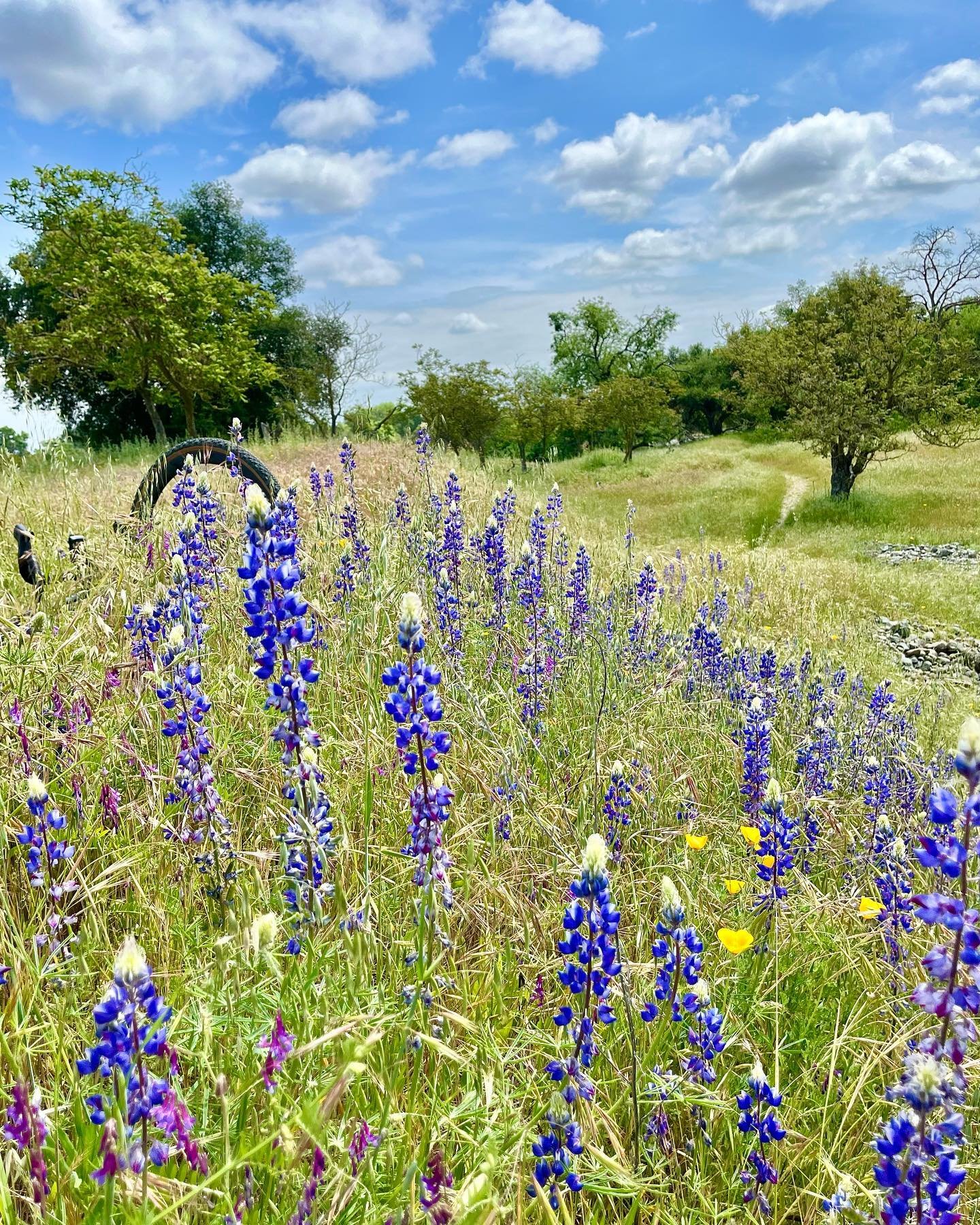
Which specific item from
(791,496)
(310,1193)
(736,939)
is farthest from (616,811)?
(791,496)

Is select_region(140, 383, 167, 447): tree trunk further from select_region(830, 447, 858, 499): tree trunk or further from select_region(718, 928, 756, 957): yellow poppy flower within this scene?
select_region(718, 928, 756, 957): yellow poppy flower

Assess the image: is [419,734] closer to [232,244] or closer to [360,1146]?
[360,1146]

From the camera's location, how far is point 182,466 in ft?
21.0

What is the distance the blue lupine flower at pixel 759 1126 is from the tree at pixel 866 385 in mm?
22460

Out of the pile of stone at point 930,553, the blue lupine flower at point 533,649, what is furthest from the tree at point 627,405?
the blue lupine flower at point 533,649

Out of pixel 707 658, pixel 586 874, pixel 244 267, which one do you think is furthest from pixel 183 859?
pixel 244 267

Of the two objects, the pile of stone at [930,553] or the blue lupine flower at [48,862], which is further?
the pile of stone at [930,553]

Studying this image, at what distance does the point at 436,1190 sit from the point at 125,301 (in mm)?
32329

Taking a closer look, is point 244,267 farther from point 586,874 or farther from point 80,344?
point 586,874

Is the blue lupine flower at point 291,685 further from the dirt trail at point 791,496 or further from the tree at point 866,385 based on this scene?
the tree at point 866,385

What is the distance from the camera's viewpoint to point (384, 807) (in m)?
2.91

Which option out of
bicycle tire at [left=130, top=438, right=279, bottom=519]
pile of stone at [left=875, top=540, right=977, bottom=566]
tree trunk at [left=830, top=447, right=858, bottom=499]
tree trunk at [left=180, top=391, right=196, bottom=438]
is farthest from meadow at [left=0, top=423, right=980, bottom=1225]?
tree trunk at [left=180, top=391, right=196, bottom=438]

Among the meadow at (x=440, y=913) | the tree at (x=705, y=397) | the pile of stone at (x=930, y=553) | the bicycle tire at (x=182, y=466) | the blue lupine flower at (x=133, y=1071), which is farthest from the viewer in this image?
the tree at (x=705, y=397)

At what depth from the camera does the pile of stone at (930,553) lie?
51.8 feet
